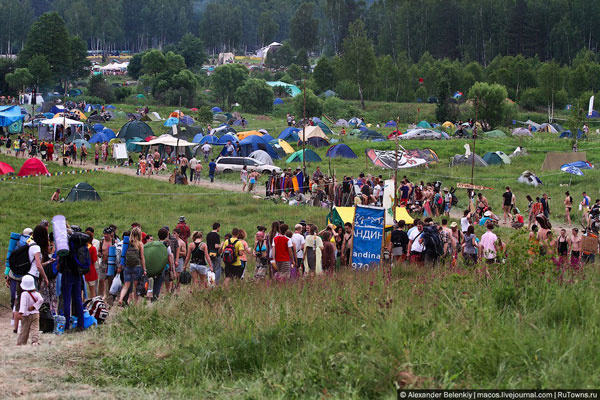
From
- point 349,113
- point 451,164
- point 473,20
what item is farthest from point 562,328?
point 473,20

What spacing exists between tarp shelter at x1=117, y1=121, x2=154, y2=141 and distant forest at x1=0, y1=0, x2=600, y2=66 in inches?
2161

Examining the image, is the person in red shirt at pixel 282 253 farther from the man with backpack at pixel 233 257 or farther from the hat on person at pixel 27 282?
the hat on person at pixel 27 282

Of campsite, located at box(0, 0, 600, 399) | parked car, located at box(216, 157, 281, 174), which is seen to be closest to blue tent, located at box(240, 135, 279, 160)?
campsite, located at box(0, 0, 600, 399)

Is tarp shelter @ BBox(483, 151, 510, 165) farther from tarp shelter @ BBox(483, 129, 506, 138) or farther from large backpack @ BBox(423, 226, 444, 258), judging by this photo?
large backpack @ BBox(423, 226, 444, 258)

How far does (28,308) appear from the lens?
358 inches

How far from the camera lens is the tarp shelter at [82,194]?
83.0 ft

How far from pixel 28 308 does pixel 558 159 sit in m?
27.0

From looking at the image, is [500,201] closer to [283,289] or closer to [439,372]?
[283,289]

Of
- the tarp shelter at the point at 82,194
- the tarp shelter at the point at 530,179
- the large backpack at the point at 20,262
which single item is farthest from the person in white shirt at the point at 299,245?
the tarp shelter at the point at 530,179

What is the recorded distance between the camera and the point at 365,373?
6719mm

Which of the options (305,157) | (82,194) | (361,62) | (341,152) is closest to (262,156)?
(305,157)

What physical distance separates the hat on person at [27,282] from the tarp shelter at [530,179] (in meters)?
22.9

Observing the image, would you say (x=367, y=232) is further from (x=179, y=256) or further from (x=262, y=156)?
(x=262, y=156)

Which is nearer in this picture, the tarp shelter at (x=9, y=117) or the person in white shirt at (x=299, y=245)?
the person in white shirt at (x=299, y=245)
